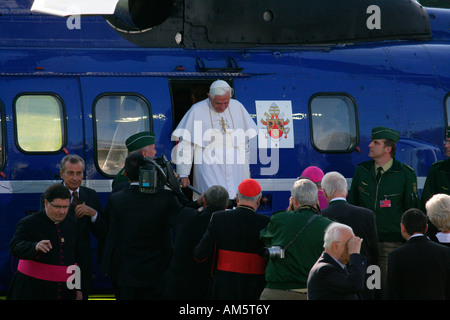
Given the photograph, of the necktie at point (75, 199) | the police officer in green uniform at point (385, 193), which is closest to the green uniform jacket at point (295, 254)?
the police officer in green uniform at point (385, 193)

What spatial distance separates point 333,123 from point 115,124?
2.95 m

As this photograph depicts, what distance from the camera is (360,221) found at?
7996 mm

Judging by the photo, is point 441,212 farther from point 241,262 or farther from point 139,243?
point 139,243

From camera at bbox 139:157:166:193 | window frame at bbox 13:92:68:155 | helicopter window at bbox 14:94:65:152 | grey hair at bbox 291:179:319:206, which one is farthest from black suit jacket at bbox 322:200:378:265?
helicopter window at bbox 14:94:65:152

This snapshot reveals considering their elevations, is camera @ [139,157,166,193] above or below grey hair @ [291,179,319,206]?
above

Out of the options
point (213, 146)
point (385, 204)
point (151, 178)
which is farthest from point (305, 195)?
point (213, 146)

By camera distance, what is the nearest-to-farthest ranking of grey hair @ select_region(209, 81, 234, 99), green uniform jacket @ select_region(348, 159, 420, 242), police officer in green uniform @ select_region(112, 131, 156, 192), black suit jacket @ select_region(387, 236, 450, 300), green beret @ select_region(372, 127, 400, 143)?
black suit jacket @ select_region(387, 236, 450, 300) < green uniform jacket @ select_region(348, 159, 420, 242) < police officer in green uniform @ select_region(112, 131, 156, 192) < green beret @ select_region(372, 127, 400, 143) < grey hair @ select_region(209, 81, 234, 99)

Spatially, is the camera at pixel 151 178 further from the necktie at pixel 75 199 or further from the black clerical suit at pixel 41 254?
the necktie at pixel 75 199

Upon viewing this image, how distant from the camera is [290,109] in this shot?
1080cm

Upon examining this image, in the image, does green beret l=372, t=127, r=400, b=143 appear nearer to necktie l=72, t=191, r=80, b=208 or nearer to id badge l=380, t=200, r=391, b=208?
id badge l=380, t=200, r=391, b=208

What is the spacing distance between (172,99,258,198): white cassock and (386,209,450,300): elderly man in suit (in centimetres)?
361

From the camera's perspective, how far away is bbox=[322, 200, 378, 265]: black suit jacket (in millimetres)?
7984
